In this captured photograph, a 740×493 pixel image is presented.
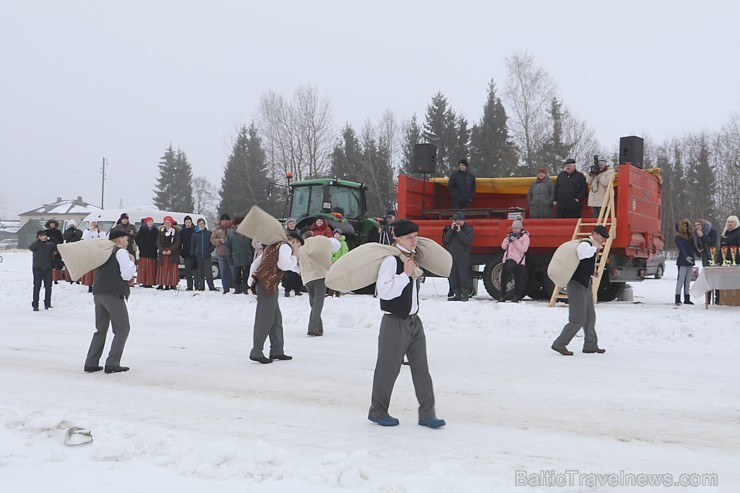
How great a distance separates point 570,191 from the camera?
15.2 meters

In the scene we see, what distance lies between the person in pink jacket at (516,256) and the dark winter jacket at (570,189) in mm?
1194

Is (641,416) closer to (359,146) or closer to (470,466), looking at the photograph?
(470,466)

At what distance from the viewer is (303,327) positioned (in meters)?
12.9

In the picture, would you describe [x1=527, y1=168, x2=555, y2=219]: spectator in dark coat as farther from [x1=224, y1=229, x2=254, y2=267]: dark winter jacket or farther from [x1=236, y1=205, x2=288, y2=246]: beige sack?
[x1=236, y1=205, x2=288, y2=246]: beige sack

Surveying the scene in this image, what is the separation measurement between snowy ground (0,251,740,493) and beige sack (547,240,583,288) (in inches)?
42.6

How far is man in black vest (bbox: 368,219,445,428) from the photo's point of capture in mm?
5922

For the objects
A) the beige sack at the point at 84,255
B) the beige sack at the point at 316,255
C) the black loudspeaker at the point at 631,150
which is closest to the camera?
the beige sack at the point at 84,255

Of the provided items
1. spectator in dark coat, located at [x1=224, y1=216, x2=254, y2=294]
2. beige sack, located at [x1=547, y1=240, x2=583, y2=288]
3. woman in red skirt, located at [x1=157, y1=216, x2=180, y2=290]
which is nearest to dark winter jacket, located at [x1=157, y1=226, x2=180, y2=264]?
woman in red skirt, located at [x1=157, y1=216, x2=180, y2=290]

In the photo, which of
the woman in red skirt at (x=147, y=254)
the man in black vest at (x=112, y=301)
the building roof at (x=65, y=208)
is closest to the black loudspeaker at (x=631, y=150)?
the man in black vest at (x=112, y=301)

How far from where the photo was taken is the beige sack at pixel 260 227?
358 inches

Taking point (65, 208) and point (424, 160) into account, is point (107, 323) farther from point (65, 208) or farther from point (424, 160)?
point (65, 208)

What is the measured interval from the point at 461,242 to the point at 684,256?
460 cm

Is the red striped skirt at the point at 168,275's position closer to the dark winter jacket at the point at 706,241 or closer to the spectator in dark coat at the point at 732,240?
the dark winter jacket at the point at 706,241

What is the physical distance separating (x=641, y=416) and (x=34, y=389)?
5976 millimetres
